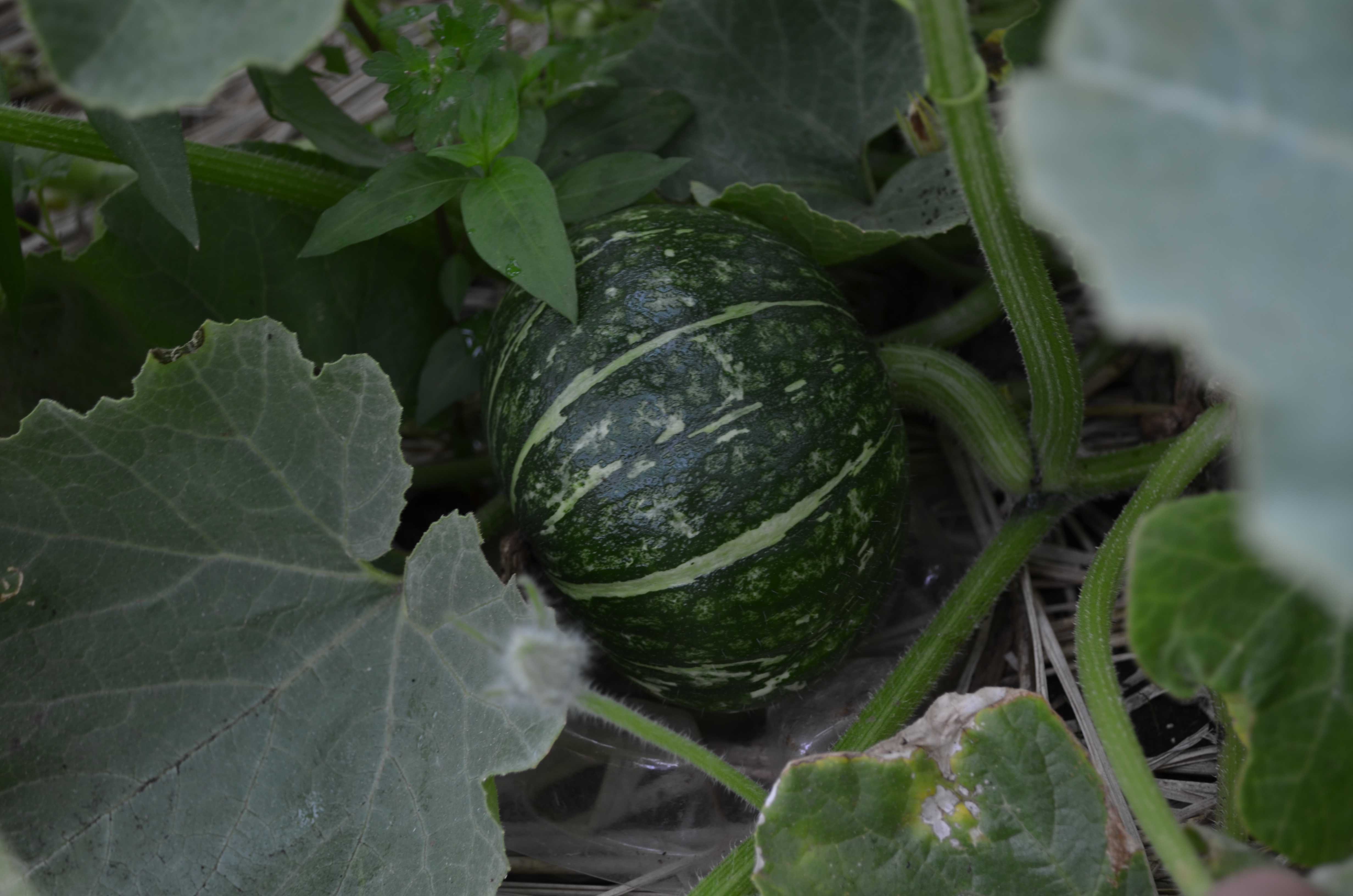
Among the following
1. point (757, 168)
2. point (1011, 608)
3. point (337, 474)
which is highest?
point (757, 168)

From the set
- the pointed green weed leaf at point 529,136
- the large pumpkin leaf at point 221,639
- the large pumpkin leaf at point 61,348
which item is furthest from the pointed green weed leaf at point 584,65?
the large pumpkin leaf at point 61,348

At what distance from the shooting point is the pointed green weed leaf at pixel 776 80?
5.50ft

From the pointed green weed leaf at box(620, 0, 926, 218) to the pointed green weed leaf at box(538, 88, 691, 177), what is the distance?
5cm

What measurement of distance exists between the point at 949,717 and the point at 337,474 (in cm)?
72

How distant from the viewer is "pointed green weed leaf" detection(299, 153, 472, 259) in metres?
1.28

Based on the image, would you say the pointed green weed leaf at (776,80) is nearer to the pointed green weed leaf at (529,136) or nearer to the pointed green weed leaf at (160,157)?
the pointed green weed leaf at (529,136)

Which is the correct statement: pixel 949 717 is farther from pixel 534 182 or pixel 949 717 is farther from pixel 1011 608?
pixel 534 182

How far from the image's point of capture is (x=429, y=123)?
127 centimetres

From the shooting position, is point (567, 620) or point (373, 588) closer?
point (373, 588)

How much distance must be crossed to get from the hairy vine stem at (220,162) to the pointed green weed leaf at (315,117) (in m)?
0.04

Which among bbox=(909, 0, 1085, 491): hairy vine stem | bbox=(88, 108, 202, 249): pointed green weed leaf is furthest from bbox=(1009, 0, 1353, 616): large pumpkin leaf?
bbox=(88, 108, 202, 249): pointed green weed leaf

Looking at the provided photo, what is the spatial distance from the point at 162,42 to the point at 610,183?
62cm

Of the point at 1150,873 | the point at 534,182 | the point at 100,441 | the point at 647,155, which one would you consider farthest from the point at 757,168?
the point at 1150,873

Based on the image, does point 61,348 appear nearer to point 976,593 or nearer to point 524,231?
point 524,231
